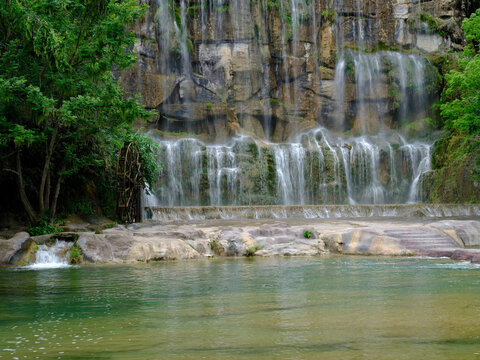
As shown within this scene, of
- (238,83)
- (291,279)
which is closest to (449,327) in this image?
(291,279)

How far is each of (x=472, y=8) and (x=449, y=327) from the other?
36994 millimetres

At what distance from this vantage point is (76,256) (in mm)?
11734

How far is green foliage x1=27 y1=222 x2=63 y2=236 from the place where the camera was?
14811 mm

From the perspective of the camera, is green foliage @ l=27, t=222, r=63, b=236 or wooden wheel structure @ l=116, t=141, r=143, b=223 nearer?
green foliage @ l=27, t=222, r=63, b=236

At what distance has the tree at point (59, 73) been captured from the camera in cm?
1282

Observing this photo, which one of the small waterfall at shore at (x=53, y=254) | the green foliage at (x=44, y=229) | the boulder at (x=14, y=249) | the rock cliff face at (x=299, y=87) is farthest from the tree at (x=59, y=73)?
the rock cliff face at (x=299, y=87)

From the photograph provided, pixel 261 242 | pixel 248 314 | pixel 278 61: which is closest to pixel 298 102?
pixel 278 61

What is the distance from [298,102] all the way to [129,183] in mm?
17266

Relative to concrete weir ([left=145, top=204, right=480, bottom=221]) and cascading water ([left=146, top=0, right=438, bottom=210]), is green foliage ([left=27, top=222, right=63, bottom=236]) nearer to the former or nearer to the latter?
concrete weir ([left=145, top=204, right=480, bottom=221])

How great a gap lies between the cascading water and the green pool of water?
63.0 ft

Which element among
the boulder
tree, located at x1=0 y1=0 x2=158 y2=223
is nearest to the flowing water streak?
tree, located at x1=0 y1=0 x2=158 y2=223

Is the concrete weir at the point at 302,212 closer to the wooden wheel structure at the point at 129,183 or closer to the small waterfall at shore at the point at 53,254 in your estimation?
the wooden wheel structure at the point at 129,183

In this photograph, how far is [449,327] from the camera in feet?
14.1

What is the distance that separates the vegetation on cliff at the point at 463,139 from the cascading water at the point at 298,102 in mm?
2111
